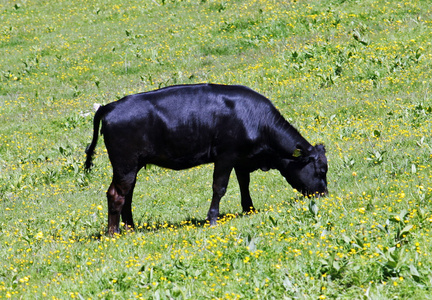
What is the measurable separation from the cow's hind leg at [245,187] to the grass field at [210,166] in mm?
294

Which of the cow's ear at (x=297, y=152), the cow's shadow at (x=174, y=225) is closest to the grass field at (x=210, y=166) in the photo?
the cow's shadow at (x=174, y=225)

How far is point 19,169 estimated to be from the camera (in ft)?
51.1

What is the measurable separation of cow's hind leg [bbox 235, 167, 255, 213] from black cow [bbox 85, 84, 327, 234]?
0.48m

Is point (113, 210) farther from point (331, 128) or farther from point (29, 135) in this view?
point (29, 135)

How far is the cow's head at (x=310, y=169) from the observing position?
414 inches

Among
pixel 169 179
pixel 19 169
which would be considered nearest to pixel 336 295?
pixel 169 179

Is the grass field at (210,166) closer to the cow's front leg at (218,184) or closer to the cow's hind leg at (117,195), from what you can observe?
the cow's front leg at (218,184)

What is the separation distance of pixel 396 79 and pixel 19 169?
10220mm

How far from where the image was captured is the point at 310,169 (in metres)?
10.6

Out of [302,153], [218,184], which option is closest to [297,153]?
[302,153]

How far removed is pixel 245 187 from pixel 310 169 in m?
1.18

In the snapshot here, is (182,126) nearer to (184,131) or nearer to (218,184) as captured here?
(184,131)

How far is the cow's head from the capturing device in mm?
10508

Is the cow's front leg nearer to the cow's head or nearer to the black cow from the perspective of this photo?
the black cow
